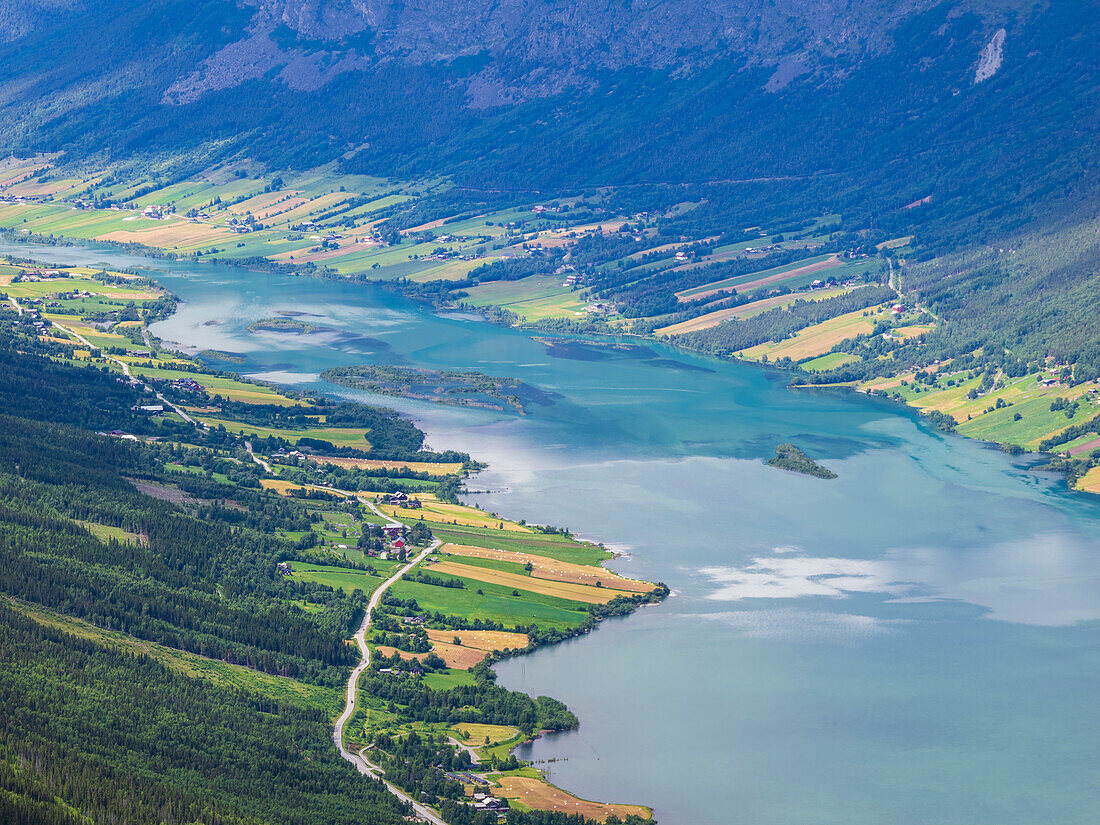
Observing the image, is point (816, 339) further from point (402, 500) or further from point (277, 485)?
point (277, 485)

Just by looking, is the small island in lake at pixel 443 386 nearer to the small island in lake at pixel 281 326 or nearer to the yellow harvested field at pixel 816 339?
the small island in lake at pixel 281 326

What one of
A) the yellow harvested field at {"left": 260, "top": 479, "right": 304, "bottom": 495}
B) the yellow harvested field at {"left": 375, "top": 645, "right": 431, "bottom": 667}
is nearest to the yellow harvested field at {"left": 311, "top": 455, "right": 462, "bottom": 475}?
the yellow harvested field at {"left": 260, "top": 479, "right": 304, "bottom": 495}

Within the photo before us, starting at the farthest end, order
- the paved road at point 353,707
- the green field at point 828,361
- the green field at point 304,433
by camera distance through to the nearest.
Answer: the green field at point 828,361, the green field at point 304,433, the paved road at point 353,707

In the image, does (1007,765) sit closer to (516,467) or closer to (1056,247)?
(516,467)

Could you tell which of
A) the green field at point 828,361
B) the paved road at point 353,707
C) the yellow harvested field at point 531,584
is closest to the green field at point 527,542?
the paved road at point 353,707

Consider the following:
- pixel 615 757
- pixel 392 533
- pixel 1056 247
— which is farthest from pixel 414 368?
pixel 615 757

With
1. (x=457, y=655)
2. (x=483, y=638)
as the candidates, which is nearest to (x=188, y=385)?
(x=483, y=638)

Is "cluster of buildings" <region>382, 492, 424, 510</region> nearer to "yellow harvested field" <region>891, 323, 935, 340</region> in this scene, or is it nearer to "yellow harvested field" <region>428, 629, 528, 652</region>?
"yellow harvested field" <region>428, 629, 528, 652</region>

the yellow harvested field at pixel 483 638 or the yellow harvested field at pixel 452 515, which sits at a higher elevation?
the yellow harvested field at pixel 452 515
